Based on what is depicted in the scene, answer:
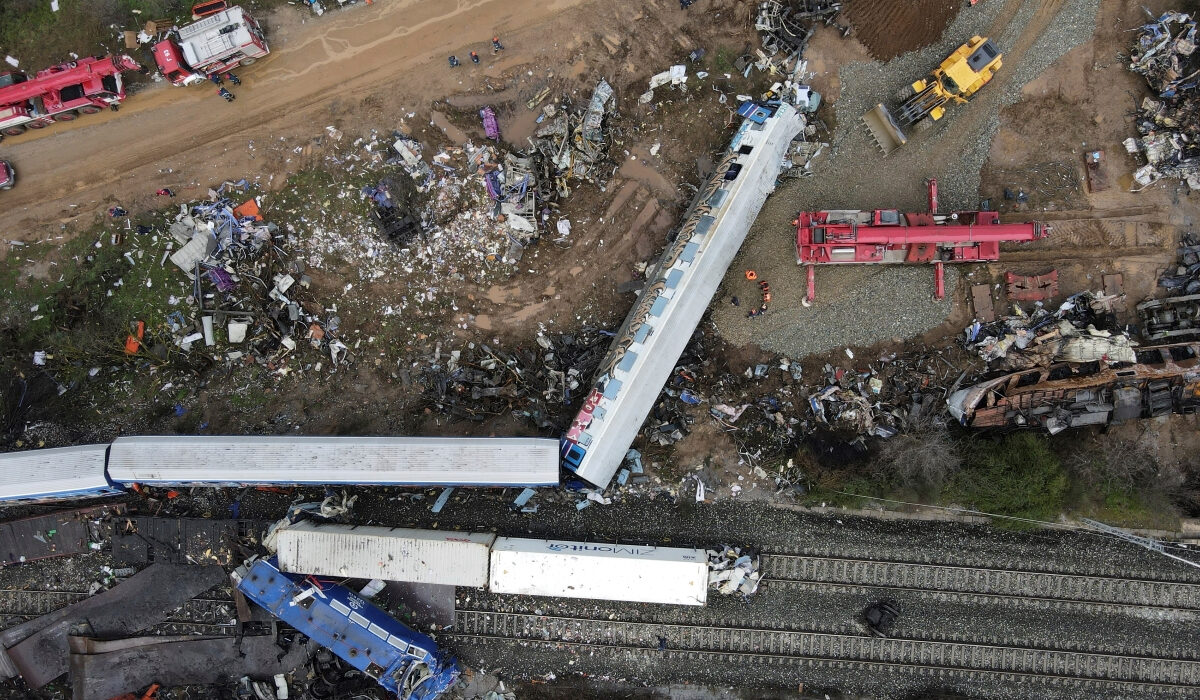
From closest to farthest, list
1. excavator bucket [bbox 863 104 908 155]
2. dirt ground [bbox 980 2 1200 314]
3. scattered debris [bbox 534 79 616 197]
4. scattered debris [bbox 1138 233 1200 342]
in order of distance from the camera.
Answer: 1. scattered debris [bbox 1138 233 1200 342]
2. excavator bucket [bbox 863 104 908 155]
3. scattered debris [bbox 534 79 616 197]
4. dirt ground [bbox 980 2 1200 314]

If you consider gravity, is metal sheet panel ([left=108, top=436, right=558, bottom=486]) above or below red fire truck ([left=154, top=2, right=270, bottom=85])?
below

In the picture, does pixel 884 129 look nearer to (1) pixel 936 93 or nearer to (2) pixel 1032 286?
(1) pixel 936 93

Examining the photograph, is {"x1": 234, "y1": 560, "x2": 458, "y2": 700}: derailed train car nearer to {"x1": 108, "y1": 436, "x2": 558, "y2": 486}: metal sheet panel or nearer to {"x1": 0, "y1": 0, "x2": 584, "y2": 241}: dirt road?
{"x1": 108, "y1": 436, "x2": 558, "y2": 486}: metal sheet panel

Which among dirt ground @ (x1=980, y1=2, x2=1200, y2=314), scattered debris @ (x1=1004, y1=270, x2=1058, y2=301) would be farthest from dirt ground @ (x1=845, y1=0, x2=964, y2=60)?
scattered debris @ (x1=1004, y1=270, x2=1058, y2=301)

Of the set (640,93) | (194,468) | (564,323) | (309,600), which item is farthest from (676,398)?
(194,468)

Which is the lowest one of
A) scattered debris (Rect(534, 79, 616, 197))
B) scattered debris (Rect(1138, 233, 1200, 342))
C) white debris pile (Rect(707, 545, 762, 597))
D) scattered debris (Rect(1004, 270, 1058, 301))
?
white debris pile (Rect(707, 545, 762, 597))

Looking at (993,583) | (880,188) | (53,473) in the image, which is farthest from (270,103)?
(993,583)

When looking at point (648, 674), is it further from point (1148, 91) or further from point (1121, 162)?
point (1148, 91)

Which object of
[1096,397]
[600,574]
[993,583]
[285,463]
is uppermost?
[285,463]

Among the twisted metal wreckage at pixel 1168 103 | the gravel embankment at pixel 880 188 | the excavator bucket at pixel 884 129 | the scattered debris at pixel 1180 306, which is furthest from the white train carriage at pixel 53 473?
the twisted metal wreckage at pixel 1168 103
